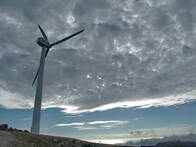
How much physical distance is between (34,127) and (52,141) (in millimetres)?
17139

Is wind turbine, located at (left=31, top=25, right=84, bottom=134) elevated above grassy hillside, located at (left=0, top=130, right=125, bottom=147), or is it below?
above

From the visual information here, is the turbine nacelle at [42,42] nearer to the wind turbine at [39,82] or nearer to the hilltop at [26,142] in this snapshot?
the wind turbine at [39,82]

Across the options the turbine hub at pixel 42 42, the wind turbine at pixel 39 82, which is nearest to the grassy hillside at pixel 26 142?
the wind turbine at pixel 39 82

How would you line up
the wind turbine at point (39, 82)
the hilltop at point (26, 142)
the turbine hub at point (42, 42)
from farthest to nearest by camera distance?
the turbine hub at point (42, 42), the wind turbine at point (39, 82), the hilltop at point (26, 142)

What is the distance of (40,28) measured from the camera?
321 ft

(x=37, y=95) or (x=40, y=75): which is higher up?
(x=40, y=75)

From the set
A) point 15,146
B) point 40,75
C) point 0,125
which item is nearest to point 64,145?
point 15,146

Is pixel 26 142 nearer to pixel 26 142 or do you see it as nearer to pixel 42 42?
pixel 26 142

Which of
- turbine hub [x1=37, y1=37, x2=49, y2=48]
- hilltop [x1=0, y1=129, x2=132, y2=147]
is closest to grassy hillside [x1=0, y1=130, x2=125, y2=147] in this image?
hilltop [x1=0, y1=129, x2=132, y2=147]

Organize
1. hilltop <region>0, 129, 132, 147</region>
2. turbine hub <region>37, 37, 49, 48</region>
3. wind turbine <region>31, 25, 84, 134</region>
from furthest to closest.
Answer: turbine hub <region>37, 37, 49, 48</region>, wind turbine <region>31, 25, 84, 134</region>, hilltop <region>0, 129, 132, 147</region>

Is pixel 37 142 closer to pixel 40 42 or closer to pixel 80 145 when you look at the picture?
pixel 80 145

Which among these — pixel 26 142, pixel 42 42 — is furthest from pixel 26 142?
pixel 42 42

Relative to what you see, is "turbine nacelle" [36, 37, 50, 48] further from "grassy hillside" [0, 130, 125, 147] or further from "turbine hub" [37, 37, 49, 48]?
"grassy hillside" [0, 130, 125, 147]

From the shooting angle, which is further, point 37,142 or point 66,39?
point 66,39
